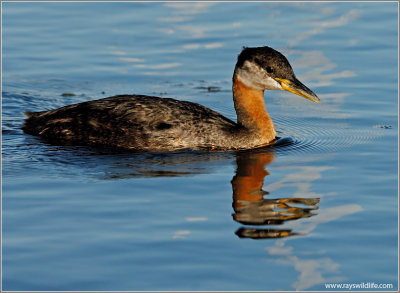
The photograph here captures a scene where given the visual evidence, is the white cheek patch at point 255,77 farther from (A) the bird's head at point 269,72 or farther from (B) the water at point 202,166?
(B) the water at point 202,166

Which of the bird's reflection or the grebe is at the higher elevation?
the grebe

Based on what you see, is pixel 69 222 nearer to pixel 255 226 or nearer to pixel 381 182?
pixel 255 226

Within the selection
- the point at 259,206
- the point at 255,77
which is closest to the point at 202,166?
the point at 259,206

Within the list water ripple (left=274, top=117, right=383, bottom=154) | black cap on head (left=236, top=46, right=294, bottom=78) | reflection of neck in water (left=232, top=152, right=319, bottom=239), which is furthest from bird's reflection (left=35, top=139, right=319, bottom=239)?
black cap on head (left=236, top=46, right=294, bottom=78)

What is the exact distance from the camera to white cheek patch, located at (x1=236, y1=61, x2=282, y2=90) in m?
11.8

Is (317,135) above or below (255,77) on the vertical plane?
below

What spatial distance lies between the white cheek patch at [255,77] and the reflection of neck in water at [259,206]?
1.72 meters

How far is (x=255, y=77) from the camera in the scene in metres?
11.9

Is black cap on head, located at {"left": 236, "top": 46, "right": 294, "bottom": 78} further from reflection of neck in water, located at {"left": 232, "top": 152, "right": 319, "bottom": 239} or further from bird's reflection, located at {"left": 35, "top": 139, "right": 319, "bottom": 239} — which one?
reflection of neck in water, located at {"left": 232, "top": 152, "right": 319, "bottom": 239}

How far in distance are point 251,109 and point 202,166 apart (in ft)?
5.55

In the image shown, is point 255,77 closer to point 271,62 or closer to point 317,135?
point 271,62

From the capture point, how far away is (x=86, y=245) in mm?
7926

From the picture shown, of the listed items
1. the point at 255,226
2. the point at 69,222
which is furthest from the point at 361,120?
the point at 69,222

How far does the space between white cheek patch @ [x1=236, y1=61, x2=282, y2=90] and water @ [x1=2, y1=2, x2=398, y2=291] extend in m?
0.88
